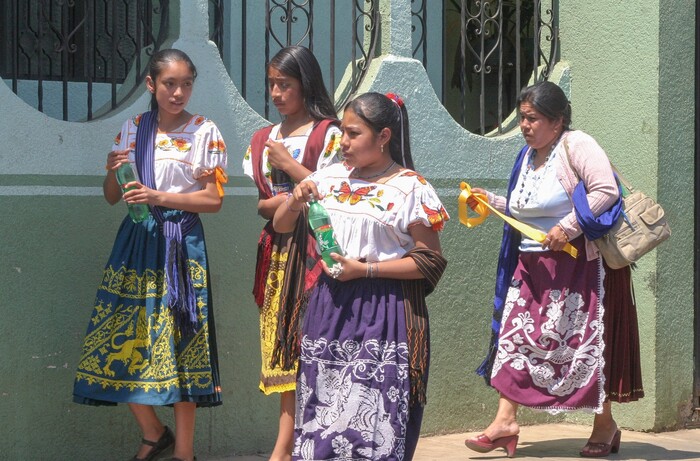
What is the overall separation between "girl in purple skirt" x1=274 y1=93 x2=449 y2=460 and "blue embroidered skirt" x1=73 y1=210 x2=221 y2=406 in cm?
88

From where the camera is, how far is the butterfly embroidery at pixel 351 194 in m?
4.58

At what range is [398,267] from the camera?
452 centimetres

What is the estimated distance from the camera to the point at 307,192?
454 cm

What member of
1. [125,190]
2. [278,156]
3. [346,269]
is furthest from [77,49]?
[346,269]

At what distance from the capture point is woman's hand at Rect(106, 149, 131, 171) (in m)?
5.25

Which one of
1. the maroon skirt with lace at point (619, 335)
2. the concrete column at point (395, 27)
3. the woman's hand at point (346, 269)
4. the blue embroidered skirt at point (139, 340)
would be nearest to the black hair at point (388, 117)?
the woman's hand at point (346, 269)

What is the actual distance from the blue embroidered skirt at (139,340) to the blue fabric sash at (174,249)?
0.03m

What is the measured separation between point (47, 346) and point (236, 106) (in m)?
1.48

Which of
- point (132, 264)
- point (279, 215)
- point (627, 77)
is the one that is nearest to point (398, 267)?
point (279, 215)

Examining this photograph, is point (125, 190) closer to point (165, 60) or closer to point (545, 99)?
point (165, 60)

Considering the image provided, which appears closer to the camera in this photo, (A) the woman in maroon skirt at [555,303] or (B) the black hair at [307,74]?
(B) the black hair at [307,74]

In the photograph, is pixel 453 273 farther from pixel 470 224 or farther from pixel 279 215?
pixel 279 215

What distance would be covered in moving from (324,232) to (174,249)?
1088 mm

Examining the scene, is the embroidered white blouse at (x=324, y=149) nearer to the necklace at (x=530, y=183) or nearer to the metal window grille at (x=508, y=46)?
the necklace at (x=530, y=183)
